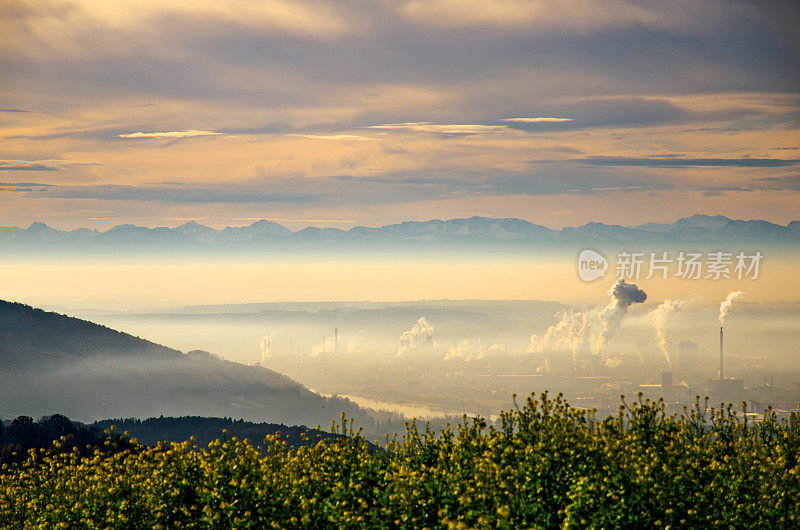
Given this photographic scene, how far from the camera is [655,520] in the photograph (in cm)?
2147

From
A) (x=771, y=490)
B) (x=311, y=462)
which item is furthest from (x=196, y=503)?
(x=771, y=490)

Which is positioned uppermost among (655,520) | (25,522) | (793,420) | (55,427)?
(793,420)

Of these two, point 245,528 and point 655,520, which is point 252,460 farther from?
point 655,520

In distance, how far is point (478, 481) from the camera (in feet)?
68.9

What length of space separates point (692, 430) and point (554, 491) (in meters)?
9.56

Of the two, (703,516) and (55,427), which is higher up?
(703,516)

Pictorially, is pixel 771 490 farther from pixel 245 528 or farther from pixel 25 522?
pixel 25 522

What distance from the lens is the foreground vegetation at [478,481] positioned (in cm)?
2105

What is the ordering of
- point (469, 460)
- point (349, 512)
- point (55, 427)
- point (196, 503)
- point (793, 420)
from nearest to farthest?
1. point (349, 512)
2. point (196, 503)
3. point (469, 460)
4. point (793, 420)
5. point (55, 427)

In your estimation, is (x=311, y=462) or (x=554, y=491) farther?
(x=311, y=462)

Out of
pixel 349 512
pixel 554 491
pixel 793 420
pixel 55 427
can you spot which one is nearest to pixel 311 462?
pixel 349 512

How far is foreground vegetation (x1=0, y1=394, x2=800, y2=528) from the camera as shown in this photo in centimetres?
2105

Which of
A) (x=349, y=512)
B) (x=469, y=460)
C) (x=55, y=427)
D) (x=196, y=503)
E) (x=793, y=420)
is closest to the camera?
(x=349, y=512)

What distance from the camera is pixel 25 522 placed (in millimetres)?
27047
